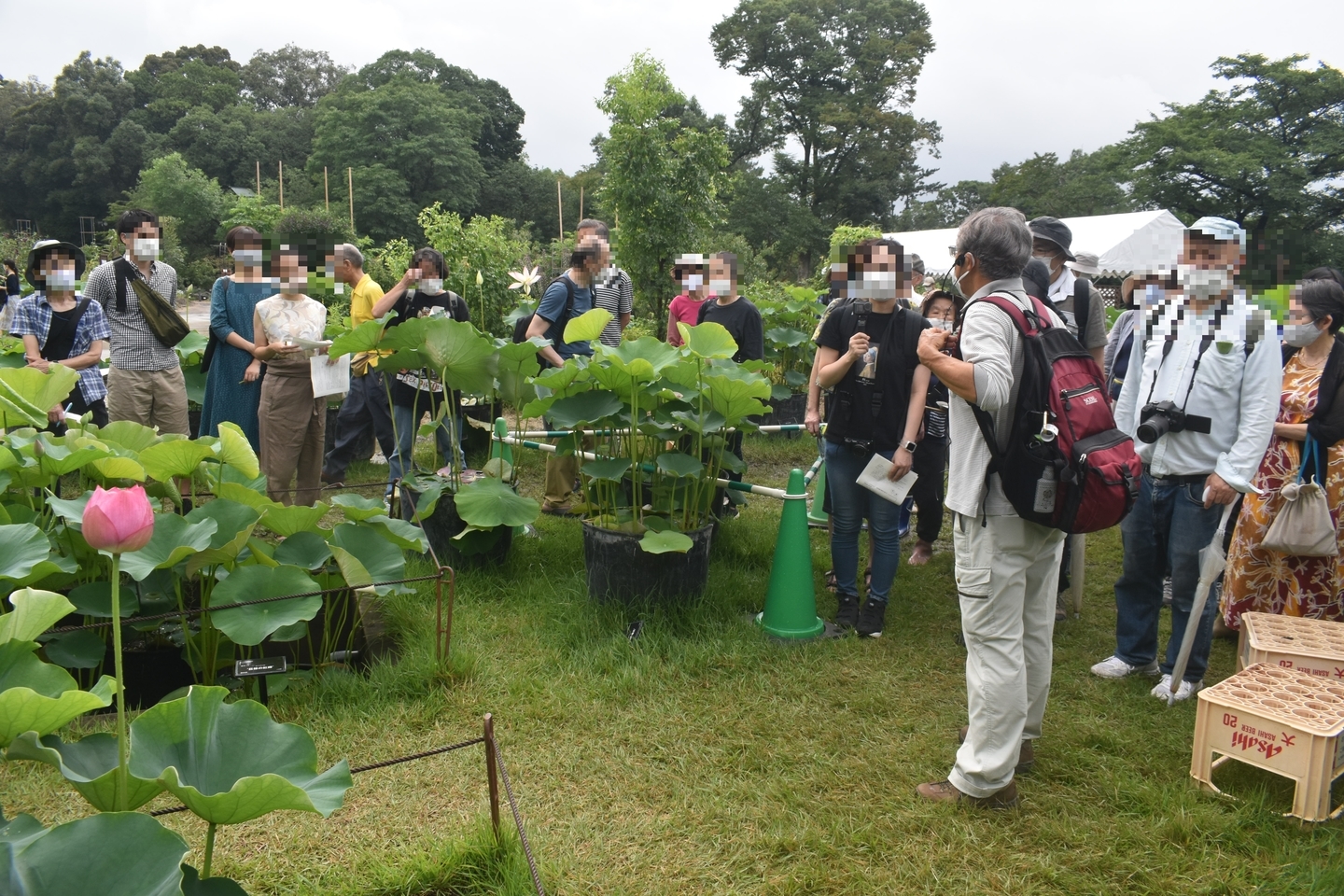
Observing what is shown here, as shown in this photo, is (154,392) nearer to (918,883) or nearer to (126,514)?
(126,514)

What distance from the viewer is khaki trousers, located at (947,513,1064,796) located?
2.26 meters

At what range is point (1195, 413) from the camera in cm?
277

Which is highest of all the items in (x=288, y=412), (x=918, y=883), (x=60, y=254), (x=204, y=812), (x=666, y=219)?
(x=666, y=219)

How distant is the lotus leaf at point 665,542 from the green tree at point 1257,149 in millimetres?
27983

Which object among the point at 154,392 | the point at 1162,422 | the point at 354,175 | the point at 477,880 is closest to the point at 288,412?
the point at 154,392

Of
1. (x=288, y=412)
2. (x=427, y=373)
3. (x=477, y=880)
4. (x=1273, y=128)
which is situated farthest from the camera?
(x=1273, y=128)

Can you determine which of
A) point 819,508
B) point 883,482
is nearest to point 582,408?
point 883,482

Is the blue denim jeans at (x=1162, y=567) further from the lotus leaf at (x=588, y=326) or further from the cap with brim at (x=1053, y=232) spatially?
the lotus leaf at (x=588, y=326)

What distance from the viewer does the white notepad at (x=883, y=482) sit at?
129 inches

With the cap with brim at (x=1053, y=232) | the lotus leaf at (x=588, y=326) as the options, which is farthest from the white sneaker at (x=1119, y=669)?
the lotus leaf at (x=588, y=326)

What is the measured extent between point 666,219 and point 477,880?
1020cm

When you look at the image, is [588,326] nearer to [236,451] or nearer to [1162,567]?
[236,451]

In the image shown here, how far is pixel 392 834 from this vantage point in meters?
2.21

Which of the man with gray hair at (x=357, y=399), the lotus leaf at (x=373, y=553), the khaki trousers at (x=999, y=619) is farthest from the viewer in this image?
the man with gray hair at (x=357, y=399)
